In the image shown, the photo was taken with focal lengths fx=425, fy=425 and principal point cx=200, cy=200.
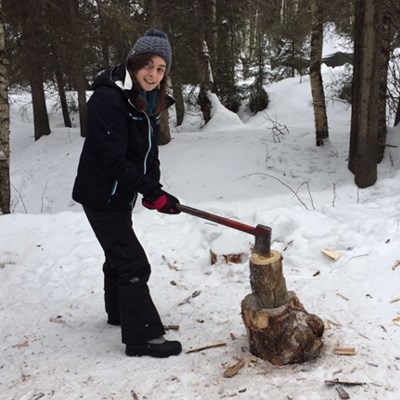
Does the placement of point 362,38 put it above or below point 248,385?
above

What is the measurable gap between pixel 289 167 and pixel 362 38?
265 centimetres

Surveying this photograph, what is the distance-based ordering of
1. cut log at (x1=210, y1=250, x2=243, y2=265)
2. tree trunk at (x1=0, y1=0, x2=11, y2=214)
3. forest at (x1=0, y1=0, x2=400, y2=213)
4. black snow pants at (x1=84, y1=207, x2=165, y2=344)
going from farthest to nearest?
forest at (x1=0, y1=0, x2=400, y2=213) < tree trunk at (x1=0, y1=0, x2=11, y2=214) < cut log at (x1=210, y1=250, x2=243, y2=265) < black snow pants at (x1=84, y1=207, x2=165, y2=344)

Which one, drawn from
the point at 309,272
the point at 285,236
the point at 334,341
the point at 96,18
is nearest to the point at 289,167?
the point at 285,236

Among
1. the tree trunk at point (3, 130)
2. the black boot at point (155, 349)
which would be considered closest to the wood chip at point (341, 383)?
the black boot at point (155, 349)

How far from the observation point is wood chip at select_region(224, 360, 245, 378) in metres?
2.47

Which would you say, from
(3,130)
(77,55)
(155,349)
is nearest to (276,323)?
(155,349)

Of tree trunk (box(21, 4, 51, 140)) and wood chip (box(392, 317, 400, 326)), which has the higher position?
tree trunk (box(21, 4, 51, 140))

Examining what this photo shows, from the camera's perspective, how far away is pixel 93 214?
2.76 m

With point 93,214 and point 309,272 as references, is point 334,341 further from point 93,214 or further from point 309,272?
point 93,214

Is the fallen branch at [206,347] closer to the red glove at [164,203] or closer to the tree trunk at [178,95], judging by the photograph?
the red glove at [164,203]

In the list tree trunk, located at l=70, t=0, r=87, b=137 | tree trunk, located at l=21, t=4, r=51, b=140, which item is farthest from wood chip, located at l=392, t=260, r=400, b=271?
tree trunk, located at l=21, t=4, r=51, b=140

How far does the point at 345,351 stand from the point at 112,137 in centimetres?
190

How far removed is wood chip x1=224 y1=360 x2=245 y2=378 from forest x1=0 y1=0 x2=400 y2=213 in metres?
4.25

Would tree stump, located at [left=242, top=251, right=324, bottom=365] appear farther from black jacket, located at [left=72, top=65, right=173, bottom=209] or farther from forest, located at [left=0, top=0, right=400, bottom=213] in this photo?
forest, located at [left=0, top=0, right=400, bottom=213]
